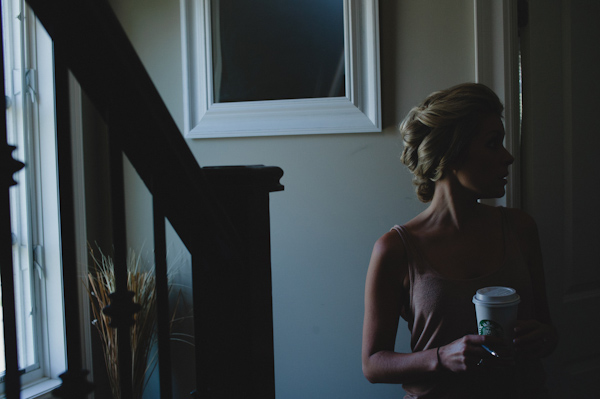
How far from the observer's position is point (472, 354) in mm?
1104

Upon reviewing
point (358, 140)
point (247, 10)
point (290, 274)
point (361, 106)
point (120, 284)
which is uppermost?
point (247, 10)

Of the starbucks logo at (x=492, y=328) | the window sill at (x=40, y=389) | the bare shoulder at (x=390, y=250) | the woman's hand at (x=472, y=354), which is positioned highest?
the bare shoulder at (x=390, y=250)

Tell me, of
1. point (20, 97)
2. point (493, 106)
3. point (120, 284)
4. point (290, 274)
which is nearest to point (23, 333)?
point (20, 97)

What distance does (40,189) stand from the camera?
85.1 inches

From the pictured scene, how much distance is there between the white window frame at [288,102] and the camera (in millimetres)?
1962

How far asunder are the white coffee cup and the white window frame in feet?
3.49

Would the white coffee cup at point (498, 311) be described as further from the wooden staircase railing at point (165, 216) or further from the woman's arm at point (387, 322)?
the wooden staircase railing at point (165, 216)

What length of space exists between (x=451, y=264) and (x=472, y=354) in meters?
0.31

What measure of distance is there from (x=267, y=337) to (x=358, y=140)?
1.18m

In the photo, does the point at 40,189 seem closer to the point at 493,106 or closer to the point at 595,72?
the point at 493,106

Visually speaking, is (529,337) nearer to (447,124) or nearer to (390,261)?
(390,261)

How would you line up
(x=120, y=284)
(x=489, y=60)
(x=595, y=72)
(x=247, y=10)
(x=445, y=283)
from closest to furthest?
(x=120, y=284)
(x=445, y=283)
(x=489, y=60)
(x=595, y=72)
(x=247, y=10)

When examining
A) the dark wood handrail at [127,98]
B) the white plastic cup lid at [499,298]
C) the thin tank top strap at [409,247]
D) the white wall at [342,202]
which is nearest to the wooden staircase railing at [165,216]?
the dark wood handrail at [127,98]

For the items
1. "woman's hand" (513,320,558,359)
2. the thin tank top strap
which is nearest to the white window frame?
the thin tank top strap
